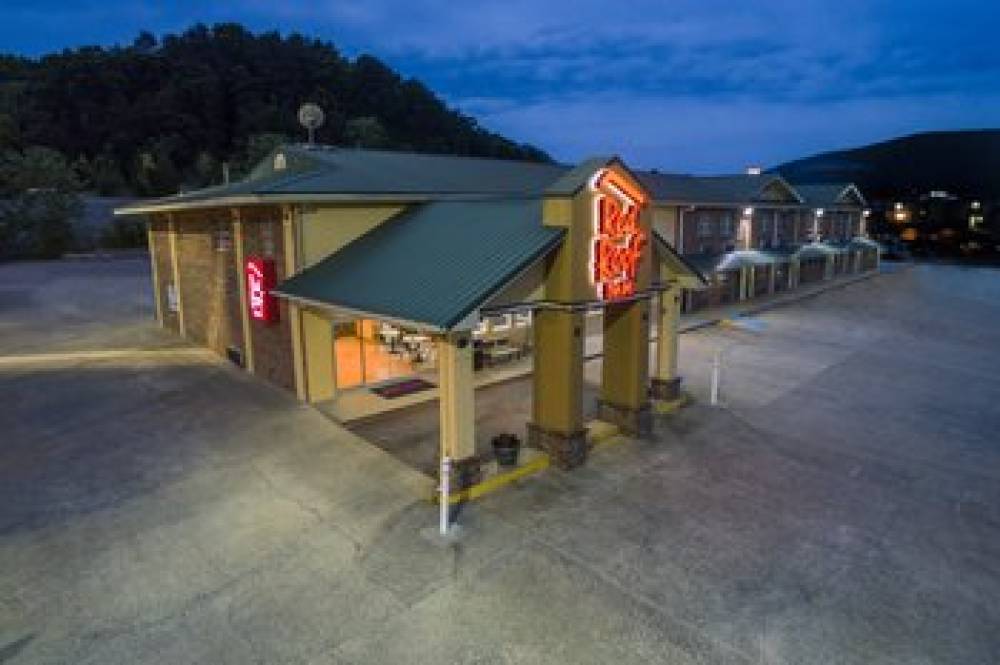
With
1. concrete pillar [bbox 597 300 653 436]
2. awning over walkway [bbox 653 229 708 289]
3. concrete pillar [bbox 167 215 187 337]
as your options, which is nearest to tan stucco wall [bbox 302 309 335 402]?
concrete pillar [bbox 597 300 653 436]

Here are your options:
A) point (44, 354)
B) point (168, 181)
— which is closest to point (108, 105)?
point (168, 181)

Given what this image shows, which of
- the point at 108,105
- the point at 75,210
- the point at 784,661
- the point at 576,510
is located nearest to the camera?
the point at 784,661

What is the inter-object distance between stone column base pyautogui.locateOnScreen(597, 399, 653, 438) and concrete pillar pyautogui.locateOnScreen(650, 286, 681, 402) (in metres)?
2.15

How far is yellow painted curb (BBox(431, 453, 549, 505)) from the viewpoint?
1072 centimetres

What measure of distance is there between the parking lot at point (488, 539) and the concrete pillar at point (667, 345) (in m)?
1.42

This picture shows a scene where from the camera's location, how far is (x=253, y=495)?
35.6 feet

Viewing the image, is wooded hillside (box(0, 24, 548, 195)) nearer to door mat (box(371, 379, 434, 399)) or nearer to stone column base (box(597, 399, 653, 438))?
door mat (box(371, 379, 434, 399))

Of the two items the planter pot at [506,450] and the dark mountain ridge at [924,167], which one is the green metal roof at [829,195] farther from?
the dark mountain ridge at [924,167]

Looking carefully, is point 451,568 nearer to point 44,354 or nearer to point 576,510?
point 576,510

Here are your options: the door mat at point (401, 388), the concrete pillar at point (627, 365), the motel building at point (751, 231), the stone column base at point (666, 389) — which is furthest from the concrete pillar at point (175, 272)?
A: the motel building at point (751, 231)

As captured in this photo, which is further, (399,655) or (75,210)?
(75,210)

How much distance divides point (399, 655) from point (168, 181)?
251ft

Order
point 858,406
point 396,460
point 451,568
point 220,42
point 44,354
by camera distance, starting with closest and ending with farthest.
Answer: point 451,568
point 396,460
point 858,406
point 44,354
point 220,42

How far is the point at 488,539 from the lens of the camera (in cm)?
954
